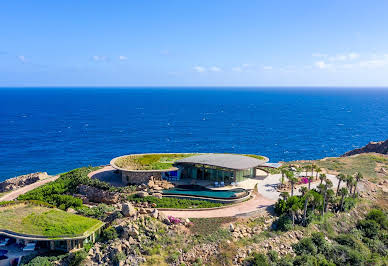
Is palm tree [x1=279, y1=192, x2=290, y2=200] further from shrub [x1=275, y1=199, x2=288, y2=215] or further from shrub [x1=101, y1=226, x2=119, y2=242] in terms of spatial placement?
shrub [x1=101, y1=226, x2=119, y2=242]

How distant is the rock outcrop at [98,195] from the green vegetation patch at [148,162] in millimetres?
6185

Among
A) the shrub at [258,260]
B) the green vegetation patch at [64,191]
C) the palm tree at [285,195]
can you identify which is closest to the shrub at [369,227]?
the palm tree at [285,195]

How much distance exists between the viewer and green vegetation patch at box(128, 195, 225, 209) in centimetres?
3868

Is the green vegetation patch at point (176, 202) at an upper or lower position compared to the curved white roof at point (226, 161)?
lower

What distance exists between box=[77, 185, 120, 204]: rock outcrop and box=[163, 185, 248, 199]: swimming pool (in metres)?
7.16

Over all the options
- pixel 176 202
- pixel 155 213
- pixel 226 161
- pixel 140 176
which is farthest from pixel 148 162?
pixel 155 213

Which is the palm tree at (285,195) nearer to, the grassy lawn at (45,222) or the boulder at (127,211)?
the boulder at (127,211)

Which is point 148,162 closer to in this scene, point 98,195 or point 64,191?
point 98,195

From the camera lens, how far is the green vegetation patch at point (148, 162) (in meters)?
47.2

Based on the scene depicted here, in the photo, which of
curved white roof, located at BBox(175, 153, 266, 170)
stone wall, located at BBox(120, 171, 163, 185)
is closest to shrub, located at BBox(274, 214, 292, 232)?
curved white roof, located at BBox(175, 153, 266, 170)

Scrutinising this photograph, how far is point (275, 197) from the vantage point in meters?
41.7

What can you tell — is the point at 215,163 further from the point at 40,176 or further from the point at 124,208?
the point at 40,176

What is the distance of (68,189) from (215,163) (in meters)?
23.0

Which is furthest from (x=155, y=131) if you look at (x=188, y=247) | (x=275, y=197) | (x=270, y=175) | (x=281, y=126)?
(x=188, y=247)
